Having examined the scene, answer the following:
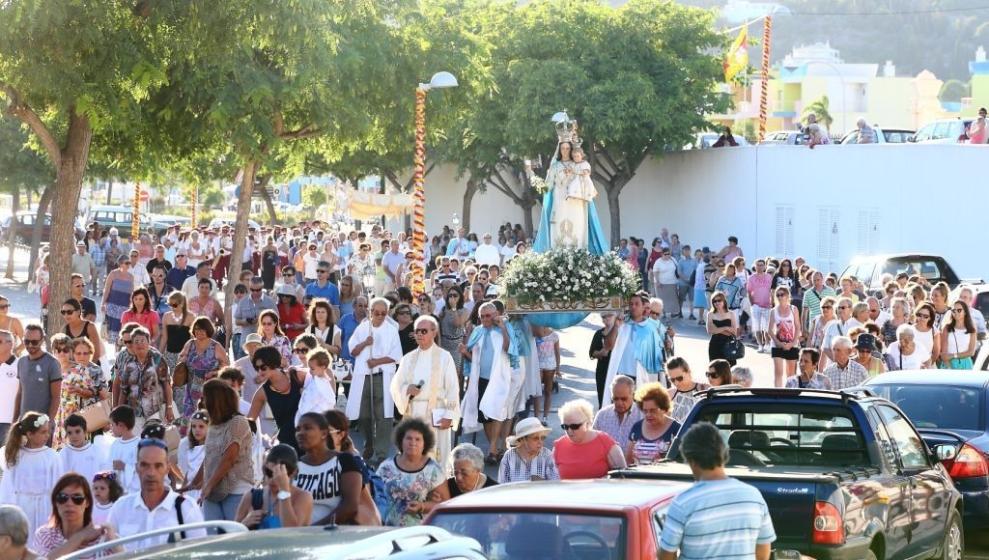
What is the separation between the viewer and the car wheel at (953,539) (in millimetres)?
10500

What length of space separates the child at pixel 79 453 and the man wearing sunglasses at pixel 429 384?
3.91m

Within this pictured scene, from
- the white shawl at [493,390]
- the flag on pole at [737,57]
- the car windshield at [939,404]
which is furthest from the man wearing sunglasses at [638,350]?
the flag on pole at [737,57]

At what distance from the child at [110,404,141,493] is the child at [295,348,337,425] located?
5.92 feet

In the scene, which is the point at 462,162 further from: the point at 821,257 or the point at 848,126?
the point at 848,126

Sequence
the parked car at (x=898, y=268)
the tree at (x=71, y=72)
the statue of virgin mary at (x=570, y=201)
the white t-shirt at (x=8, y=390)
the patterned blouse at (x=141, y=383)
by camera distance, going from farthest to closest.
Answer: the parked car at (x=898, y=268) → the statue of virgin mary at (x=570, y=201) → the tree at (x=71, y=72) → the patterned blouse at (x=141, y=383) → the white t-shirt at (x=8, y=390)

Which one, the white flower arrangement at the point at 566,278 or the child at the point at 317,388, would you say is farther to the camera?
the white flower arrangement at the point at 566,278

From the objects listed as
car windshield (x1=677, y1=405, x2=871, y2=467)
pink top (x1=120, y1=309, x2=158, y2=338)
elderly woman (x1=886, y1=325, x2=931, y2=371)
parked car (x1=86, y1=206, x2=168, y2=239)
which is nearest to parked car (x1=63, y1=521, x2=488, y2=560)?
car windshield (x1=677, y1=405, x2=871, y2=467)

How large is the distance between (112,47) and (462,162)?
3327 centimetres

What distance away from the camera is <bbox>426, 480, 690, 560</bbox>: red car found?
22.3 ft

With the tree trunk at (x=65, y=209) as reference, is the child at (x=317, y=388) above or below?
below

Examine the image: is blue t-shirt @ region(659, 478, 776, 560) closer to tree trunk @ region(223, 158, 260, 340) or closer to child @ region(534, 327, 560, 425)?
child @ region(534, 327, 560, 425)

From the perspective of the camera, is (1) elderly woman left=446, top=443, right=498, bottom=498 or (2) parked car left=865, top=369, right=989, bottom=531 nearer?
(1) elderly woman left=446, top=443, right=498, bottom=498

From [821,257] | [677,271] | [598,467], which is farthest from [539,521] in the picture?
[821,257]

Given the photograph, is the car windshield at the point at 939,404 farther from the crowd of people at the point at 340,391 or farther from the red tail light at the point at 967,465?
the crowd of people at the point at 340,391
